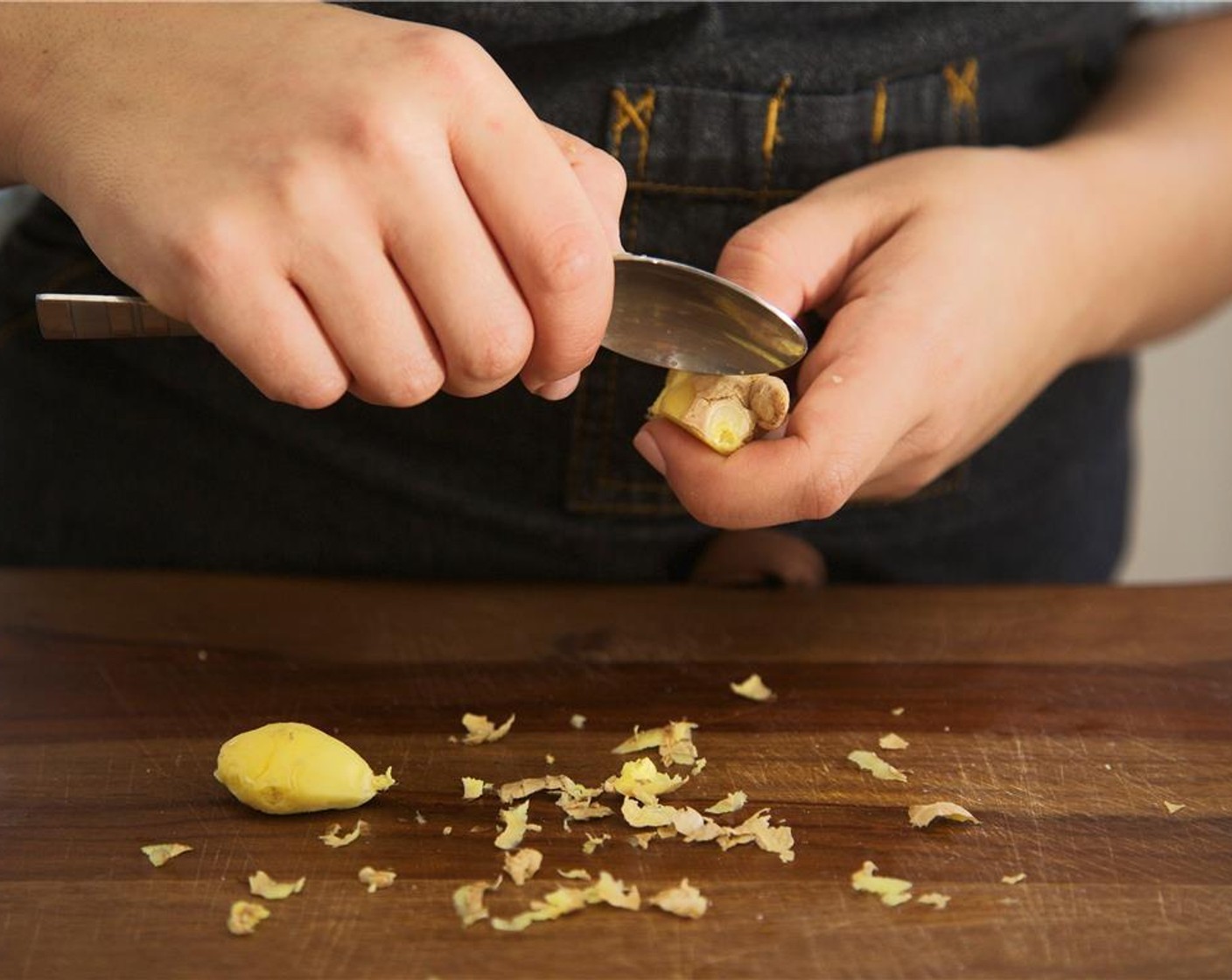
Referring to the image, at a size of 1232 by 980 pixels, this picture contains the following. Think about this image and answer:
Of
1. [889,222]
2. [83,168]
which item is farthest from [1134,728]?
[83,168]

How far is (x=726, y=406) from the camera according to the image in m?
0.64

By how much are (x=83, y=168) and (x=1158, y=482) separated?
1.49 m

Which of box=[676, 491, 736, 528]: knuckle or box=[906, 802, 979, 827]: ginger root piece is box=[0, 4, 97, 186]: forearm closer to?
box=[676, 491, 736, 528]: knuckle

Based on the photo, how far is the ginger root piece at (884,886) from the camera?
0.53 metres

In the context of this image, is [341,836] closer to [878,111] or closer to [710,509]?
[710,509]

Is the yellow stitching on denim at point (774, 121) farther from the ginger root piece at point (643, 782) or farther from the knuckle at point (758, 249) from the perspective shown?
the ginger root piece at point (643, 782)

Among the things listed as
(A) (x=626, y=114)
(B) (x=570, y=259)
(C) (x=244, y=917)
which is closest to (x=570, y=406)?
(A) (x=626, y=114)

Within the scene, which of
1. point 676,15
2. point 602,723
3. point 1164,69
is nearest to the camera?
point 602,723

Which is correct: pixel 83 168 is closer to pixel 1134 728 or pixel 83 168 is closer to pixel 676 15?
pixel 676 15

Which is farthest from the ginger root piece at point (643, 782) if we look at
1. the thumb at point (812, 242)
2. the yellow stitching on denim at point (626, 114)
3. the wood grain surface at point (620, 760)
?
the yellow stitching on denim at point (626, 114)

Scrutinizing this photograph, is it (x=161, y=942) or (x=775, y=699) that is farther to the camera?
(x=775, y=699)

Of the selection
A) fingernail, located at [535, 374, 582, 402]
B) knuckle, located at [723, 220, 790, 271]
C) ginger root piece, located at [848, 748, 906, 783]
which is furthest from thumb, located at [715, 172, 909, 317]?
ginger root piece, located at [848, 748, 906, 783]

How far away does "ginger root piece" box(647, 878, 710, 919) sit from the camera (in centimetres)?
52

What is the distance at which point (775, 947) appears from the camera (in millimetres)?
507
